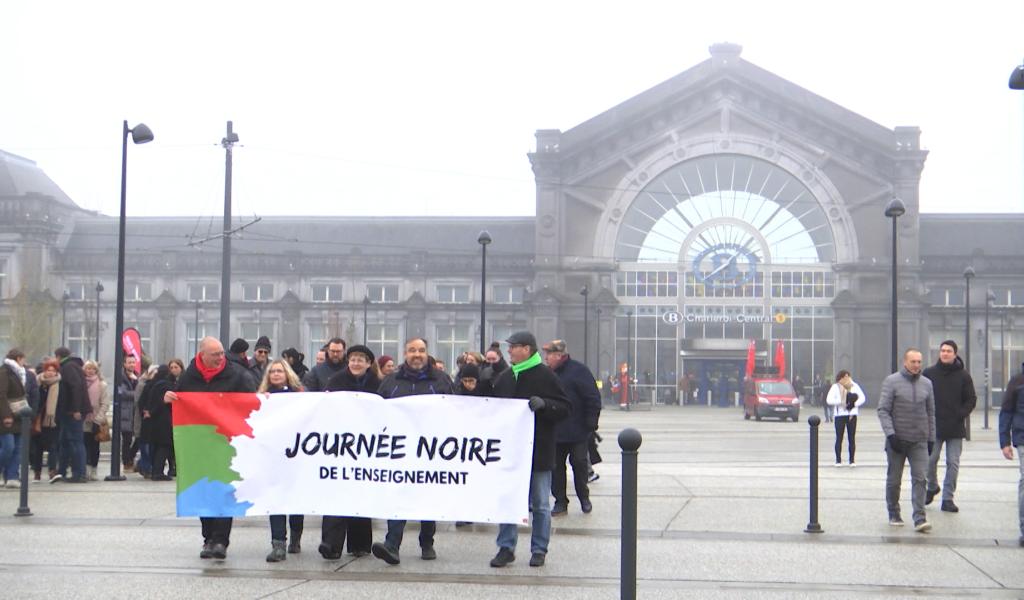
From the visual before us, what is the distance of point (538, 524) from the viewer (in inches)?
464

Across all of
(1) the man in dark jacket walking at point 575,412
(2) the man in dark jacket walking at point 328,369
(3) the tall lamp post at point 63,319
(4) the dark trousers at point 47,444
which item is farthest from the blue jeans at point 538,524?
(3) the tall lamp post at point 63,319

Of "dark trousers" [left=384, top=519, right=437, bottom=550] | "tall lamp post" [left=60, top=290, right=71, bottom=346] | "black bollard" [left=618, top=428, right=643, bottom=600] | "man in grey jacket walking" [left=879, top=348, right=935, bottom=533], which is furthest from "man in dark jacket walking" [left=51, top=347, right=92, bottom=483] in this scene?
"tall lamp post" [left=60, top=290, right=71, bottom=346]

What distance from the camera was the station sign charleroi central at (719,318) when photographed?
246 ft

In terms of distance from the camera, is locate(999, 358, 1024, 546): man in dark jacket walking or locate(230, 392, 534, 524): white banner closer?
locate(230, 392, 534, 524): white banner

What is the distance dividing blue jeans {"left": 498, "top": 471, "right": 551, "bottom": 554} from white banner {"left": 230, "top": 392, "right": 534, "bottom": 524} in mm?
188

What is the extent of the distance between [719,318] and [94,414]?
5805 cm

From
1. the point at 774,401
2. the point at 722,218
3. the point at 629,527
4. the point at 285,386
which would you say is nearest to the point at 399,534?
the point at 285,386

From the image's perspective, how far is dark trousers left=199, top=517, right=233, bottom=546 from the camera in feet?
38.9

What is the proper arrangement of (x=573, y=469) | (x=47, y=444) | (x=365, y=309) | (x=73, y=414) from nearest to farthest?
(x=573, y=469) < (x=73, y=414) < (x=47, y=444) < (x=365, y=309)

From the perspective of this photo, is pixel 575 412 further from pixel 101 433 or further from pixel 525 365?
pixel 101 433

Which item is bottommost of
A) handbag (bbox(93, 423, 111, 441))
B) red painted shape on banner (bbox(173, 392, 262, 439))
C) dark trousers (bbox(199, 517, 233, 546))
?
dark trousers (bbox(199, 517, 233, 546))

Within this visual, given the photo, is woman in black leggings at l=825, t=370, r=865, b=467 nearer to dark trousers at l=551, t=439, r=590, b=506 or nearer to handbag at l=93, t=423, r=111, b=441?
dark trousers at l=551, t=439, r=590, b=506

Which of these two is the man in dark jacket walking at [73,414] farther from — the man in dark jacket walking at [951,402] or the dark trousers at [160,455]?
the man in dark jacket walking at [951,402]

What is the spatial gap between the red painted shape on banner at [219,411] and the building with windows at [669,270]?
61137 mm
